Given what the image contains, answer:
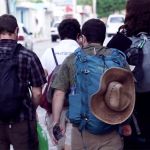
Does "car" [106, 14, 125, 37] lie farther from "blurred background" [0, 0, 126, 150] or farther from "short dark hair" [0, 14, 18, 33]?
"short dark hair" [0, 14, 18, 33]

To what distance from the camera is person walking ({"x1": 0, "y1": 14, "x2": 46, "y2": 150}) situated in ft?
14.1

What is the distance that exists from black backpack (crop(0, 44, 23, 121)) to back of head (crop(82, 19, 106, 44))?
60 centimetres

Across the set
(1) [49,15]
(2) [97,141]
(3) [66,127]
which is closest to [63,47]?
(3) [66,127]

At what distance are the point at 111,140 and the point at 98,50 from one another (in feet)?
2.23

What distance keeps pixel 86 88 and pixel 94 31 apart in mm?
481

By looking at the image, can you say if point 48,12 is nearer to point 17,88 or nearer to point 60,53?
point 60,53

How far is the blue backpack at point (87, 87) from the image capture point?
4.07 meters

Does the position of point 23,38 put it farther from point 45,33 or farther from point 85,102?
point 45,33


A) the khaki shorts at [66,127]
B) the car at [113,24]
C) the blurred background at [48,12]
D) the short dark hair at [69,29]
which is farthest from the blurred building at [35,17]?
the khaki shorts at [66,127]

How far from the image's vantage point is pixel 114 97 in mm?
3975

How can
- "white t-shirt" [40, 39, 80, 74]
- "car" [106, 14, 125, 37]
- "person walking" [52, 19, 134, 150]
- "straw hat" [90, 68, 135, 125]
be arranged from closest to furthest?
"straw hat" [90, 68, 135, 125] < "person walking" [52, 19, 134, 150] < "white t-shirt" [40, 39, 80, 74] < "car" [106, 14, 125, 37]

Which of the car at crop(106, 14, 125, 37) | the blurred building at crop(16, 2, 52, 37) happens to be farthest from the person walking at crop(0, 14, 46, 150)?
the blurred building at crop(16, 2, 52, 37)

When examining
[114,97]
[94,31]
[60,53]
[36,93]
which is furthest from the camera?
[60,53]

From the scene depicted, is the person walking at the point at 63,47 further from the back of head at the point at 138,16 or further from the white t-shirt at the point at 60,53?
the back of head at the point at 138,16
